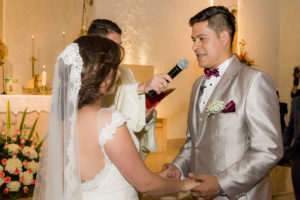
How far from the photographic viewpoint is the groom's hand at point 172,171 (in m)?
2.41

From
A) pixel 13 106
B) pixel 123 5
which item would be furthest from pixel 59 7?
pixel 13 106

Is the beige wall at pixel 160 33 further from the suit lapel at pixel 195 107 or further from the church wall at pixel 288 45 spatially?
the suit lapel at pixel 195 107

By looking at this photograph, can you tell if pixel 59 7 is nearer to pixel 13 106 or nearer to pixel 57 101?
pixel 13 106

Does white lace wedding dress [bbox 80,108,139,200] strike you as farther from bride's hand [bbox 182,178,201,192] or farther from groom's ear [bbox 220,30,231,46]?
groom's ear [bbox 220,30,231,46]

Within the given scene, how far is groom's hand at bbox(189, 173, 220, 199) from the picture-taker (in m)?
2.03

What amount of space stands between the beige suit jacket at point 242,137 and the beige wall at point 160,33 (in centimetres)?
625

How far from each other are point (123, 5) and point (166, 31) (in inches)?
58.4

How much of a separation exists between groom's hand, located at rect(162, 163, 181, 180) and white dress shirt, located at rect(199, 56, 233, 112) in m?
0.48

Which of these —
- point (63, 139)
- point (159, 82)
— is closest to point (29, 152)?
point (63, 139)

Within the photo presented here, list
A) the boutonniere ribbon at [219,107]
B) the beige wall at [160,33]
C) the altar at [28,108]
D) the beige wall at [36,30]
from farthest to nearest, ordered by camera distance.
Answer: the beige wall at [160,33] → the beige wall at [36,30] → the altar at [28,108] → the boutonniere ribbon at [219,107]

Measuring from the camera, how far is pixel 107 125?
1.69 metres

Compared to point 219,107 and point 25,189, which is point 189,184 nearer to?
point 219,107

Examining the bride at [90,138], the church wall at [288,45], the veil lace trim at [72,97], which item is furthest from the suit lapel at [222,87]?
the church wall at [288,45]

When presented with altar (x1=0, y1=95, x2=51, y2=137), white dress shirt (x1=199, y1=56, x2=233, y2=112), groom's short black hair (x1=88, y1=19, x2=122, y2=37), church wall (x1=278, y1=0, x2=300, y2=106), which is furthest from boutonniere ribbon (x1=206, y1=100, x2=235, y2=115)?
church wall (x1=278, y1=0, x2=300, y2=106)
